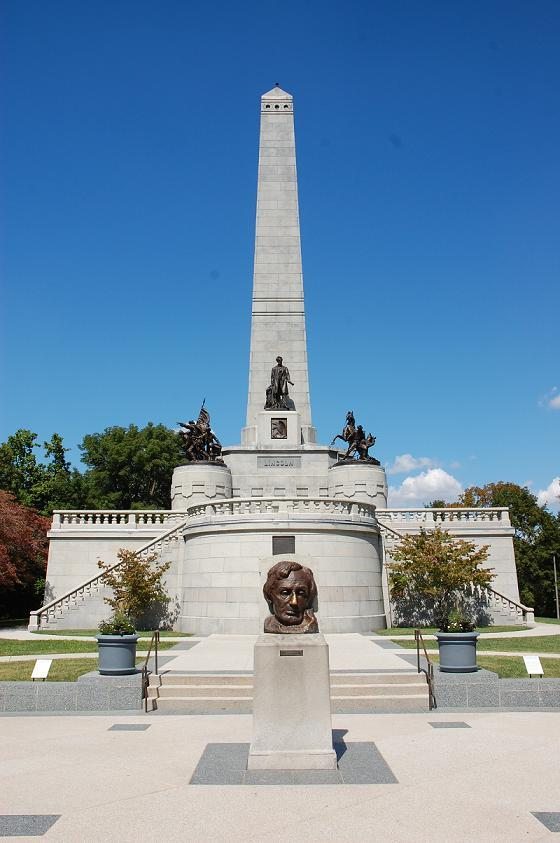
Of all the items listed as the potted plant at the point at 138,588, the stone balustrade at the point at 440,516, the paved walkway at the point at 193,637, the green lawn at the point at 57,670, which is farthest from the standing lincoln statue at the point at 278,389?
the green lawn at the point at 57,670

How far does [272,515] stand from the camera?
27.6 meters

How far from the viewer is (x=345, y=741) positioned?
1037cm

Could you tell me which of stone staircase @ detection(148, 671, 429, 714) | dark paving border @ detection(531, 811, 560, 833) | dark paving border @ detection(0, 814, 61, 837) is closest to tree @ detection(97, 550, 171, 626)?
stone staircase @ detection(148, 671, 429, 714)

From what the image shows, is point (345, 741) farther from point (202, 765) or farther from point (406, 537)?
point (406, 537)

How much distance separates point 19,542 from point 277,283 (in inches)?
852

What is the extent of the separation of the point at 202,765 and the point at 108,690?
4.89 m

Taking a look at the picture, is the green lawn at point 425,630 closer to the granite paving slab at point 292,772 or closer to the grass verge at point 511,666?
the grass verge at point 511,666

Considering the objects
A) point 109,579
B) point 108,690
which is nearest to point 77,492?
point 109,579

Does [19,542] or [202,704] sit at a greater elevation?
[19,542]

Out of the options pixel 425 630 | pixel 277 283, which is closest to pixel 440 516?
pixel 425 630

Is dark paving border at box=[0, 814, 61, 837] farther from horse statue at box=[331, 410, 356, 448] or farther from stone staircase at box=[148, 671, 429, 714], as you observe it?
horse statue at box=[331, 410, 356, 448]

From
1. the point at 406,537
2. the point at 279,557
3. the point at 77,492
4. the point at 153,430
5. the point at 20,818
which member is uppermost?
the point at 153,430

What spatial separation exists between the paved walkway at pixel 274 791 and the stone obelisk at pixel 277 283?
30.5 m

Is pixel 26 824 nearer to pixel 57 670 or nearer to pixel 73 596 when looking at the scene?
pixel 57 670
